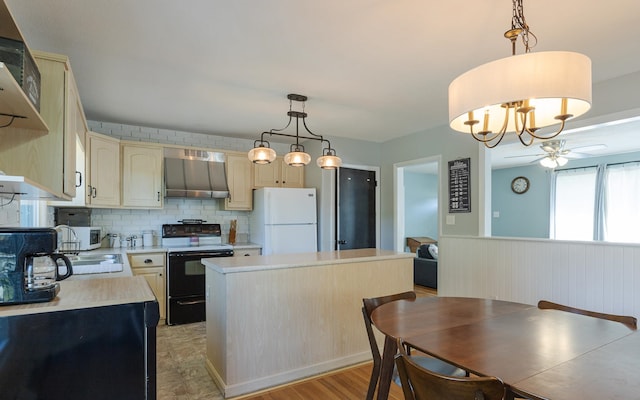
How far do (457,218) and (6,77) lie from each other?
4188mm

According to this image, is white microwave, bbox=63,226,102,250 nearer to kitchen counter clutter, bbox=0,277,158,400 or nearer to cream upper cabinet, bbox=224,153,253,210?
cream upper cabinet, bbox=224,153,253,210

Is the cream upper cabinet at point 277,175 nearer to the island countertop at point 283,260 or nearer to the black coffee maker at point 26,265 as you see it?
the island countertop at point 283,260

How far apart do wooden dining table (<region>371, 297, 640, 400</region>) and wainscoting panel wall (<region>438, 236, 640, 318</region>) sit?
5.06 ft

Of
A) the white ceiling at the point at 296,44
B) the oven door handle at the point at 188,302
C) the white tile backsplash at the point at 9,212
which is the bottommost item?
the oven door handle at the point at 188,302

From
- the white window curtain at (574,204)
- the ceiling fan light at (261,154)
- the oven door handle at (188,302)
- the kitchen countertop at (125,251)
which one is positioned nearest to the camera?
the kitchen countertop at (125,251)

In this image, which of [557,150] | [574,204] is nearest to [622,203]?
[574,204]

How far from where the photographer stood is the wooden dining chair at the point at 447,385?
106 centimetres

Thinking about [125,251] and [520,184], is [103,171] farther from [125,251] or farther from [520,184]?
[520,184]

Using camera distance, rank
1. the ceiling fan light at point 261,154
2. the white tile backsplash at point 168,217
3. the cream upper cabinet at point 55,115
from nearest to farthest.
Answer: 1. the cream upper cabinet at point 55,115
2. the ceiling fan light at point 261,154
3. the white tile backsplash at point 168,217

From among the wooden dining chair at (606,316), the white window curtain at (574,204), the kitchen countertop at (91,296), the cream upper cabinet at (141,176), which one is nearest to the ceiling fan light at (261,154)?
the kitchen countertop at (91,296)

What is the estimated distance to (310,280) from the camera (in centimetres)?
277

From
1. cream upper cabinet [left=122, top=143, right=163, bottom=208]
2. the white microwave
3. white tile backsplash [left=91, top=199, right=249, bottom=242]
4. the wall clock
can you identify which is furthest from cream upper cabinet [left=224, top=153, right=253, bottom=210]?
the wall clock

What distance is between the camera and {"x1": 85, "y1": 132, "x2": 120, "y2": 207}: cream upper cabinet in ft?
12.6

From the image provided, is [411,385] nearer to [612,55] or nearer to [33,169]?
[33,169]
